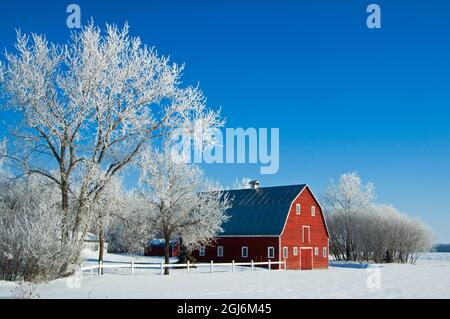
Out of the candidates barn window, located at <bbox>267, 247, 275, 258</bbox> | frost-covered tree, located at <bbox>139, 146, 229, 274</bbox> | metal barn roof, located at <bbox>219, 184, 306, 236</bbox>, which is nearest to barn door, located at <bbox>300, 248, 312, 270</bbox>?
barn window, located at <bbox>267, 247, 275, 258</bbox>

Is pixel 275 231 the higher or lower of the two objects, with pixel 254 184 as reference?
lower

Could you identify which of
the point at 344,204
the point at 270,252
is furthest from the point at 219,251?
the point at 344,204

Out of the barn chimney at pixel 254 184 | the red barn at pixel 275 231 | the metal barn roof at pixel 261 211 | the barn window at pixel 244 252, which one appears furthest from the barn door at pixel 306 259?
the barn chimney at pixel 254 184

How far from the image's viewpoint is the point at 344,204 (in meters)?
72.1

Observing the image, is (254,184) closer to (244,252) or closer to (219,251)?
(219,251)

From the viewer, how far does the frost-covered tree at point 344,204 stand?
6812 cm

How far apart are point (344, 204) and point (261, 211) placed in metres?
27.9

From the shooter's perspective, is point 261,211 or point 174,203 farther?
point 261,211

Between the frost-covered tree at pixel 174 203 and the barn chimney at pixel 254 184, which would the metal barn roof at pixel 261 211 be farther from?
the frost-covered tree at pixel 174 203

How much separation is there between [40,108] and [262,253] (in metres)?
25.9

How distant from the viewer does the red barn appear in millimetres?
45062

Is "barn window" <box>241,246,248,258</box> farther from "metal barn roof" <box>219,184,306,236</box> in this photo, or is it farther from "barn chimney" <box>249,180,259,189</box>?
"barn chimney" <box>249,180,259,189</box>
